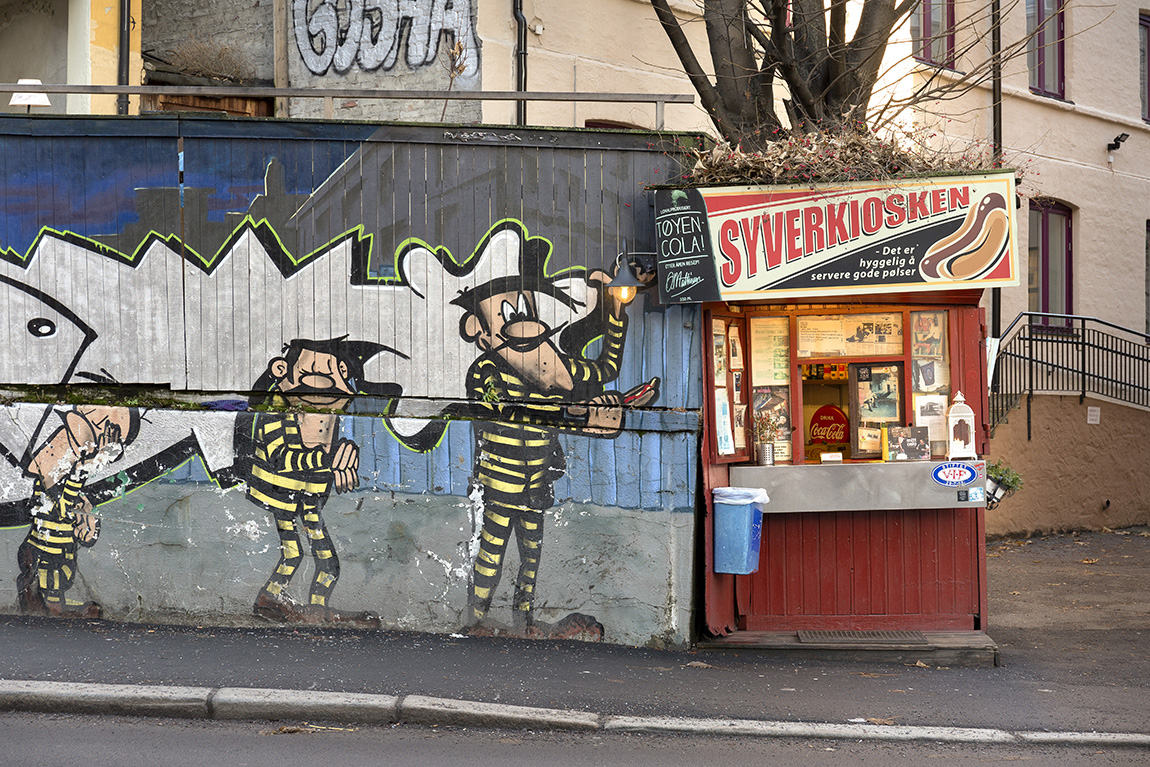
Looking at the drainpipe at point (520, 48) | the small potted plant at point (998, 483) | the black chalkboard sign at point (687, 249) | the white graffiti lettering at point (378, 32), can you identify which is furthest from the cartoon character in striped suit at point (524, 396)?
the white graffiti lettering at point (378, 32)

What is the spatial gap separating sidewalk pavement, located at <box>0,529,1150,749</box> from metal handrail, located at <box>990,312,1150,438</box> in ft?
19.4

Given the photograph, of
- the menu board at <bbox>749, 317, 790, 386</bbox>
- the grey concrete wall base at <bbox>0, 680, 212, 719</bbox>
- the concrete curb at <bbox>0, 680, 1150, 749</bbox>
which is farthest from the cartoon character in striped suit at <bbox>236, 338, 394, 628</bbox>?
the menu board at <bbox>749, 317, 790, 386</bbox>

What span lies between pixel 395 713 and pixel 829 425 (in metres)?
4.28

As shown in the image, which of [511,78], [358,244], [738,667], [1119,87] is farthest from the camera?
[1119,87]

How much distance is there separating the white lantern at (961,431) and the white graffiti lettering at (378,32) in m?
6.37

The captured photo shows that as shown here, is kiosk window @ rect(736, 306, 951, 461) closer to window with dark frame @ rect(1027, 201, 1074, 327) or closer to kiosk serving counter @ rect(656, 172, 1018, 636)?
kiosk serving counter @ rect(656, 172, 1018, 636)

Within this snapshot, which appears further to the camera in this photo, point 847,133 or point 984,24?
point 984,24

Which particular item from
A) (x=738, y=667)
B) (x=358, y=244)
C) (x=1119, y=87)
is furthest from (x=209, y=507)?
(x=1119, y=87)

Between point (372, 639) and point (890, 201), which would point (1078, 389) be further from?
point (372, 639)

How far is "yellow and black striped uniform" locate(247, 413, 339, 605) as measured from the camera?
736cm

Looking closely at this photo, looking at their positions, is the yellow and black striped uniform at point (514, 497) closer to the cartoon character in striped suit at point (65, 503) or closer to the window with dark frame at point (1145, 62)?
the cartoon character in striped suit at point (65, 503)

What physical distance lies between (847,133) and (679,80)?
218 inches

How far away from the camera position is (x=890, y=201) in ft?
23.6

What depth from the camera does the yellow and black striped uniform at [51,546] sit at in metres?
7.32
